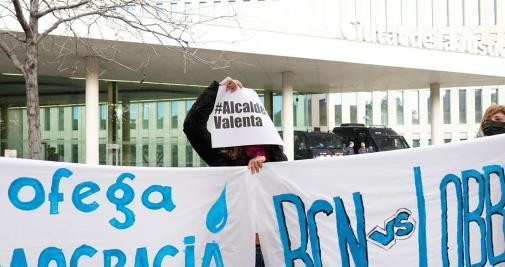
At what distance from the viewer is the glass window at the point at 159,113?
2841cm

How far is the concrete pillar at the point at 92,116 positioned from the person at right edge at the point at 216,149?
17881 millimetres

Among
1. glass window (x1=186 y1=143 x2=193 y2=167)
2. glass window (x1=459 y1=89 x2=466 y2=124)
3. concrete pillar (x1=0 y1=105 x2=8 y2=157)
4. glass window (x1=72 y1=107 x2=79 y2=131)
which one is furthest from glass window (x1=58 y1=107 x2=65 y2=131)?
glass window (x1=459 y1=89 x2=466 y2=124)

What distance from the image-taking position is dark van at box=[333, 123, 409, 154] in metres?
23.1

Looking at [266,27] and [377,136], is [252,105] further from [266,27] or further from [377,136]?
[377,136]

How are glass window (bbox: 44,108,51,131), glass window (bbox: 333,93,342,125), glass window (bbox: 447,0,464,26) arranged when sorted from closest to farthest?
glass window (bbox: 44,108,51,131) → glass window (bbox: 447,0,464,26) → glass window (bbox: 333,93,342,125)

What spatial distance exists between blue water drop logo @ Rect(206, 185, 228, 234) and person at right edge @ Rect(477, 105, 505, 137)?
Answer: 2.06m

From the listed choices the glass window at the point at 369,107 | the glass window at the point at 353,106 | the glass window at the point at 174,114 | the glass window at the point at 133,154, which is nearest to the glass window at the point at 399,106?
the glass window at the point at 369,107

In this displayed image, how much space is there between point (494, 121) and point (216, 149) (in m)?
2.08

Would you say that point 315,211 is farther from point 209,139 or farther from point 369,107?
point 369,107

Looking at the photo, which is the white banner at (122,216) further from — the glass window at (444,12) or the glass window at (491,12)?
the glass window at (491,12)

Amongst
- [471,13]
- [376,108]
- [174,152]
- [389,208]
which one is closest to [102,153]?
[174,152]

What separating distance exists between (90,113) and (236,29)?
600 cm

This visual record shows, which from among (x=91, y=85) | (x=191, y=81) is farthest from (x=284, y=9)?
(x=91, y=85)

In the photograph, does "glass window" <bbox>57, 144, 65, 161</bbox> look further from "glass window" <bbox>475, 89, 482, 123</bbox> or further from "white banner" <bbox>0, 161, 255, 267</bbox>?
"glass window" <bbox>475, 89, 482, 123</bbox>
